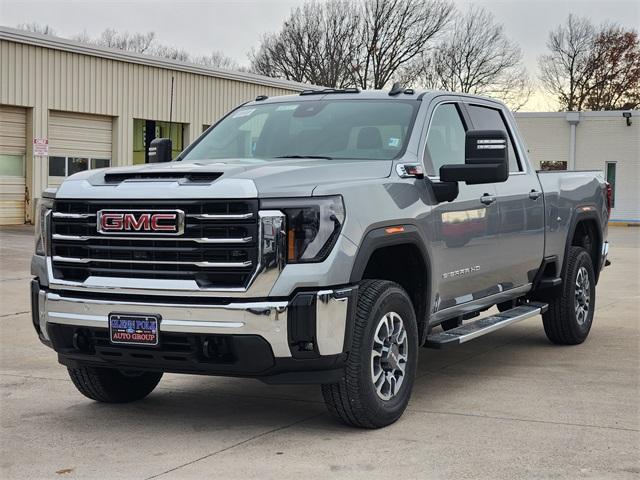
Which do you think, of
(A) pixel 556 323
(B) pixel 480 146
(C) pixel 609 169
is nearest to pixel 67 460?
(B) pixel 480 146

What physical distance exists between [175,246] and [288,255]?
2.01ft

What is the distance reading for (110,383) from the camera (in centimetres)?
626

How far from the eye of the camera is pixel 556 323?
8609 millimetres

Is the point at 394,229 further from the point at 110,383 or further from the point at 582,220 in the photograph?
the point at 582,220

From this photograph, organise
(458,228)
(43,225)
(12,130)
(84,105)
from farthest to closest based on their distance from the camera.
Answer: (84,105)
(12,130)
(458,228)
(43,225)

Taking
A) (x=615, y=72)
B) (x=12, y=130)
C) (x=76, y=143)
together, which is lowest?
(x=76, y=143)

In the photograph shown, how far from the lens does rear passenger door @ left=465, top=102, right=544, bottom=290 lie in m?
7.34

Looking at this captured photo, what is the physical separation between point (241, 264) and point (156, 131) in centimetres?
2546

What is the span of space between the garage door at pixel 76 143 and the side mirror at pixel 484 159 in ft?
69.6

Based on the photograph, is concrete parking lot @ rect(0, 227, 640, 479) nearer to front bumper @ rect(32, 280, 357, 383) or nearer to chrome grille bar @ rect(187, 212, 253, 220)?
front bumper @ rect(32, 280, 357, 383)

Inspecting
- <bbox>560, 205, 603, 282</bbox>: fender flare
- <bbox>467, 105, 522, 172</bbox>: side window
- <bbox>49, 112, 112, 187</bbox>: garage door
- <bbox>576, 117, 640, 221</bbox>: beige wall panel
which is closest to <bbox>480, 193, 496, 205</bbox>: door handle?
<bbox>467, 105, 522, 172</bbox>: side window

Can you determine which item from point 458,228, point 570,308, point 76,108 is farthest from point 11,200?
point 458,228

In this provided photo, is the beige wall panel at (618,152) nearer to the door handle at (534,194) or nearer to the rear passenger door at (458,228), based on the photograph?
the door handle at (534,194)

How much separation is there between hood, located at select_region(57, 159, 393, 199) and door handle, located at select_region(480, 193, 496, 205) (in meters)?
1.25
